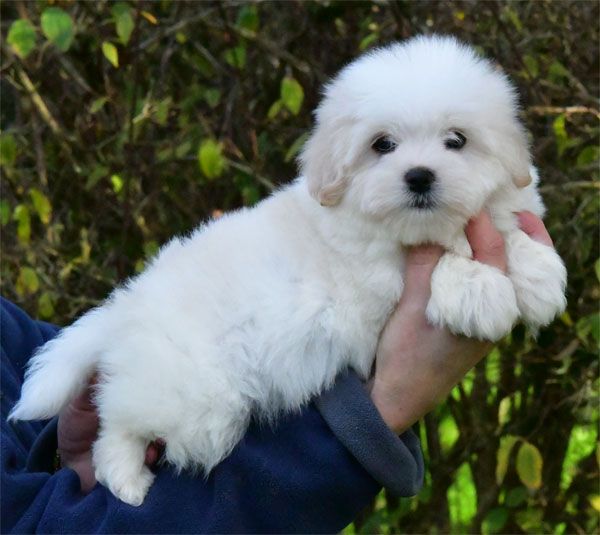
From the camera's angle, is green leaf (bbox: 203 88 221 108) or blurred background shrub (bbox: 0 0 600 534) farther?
green leaf (bbox: 203 88 221 108)

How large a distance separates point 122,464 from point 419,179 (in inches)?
43.1

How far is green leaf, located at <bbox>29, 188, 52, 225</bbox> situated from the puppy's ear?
222 centimetres

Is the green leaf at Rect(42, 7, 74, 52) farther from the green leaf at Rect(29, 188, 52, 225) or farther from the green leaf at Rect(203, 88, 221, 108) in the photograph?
the green leaf at Rect(29, 188, 52, 225)

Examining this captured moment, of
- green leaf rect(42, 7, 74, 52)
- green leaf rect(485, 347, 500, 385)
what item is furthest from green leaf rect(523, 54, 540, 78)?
green leaf rect(42, 7, 74, 52)

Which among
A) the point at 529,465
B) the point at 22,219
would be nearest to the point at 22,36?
the point at 22,219

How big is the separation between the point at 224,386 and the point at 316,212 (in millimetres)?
546

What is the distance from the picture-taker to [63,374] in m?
2.50

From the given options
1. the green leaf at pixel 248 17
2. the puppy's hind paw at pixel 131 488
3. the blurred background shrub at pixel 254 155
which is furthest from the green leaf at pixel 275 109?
the puppy's hind paw at pixel 131 488

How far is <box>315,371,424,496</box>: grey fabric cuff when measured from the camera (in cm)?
219

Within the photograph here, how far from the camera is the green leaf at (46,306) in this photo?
4145mm

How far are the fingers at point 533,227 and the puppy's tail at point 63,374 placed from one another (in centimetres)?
119

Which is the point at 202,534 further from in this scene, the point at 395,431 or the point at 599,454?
the point at 599,454

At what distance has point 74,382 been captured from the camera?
2.52 m

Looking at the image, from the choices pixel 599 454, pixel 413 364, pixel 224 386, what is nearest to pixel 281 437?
pixel 224 386
